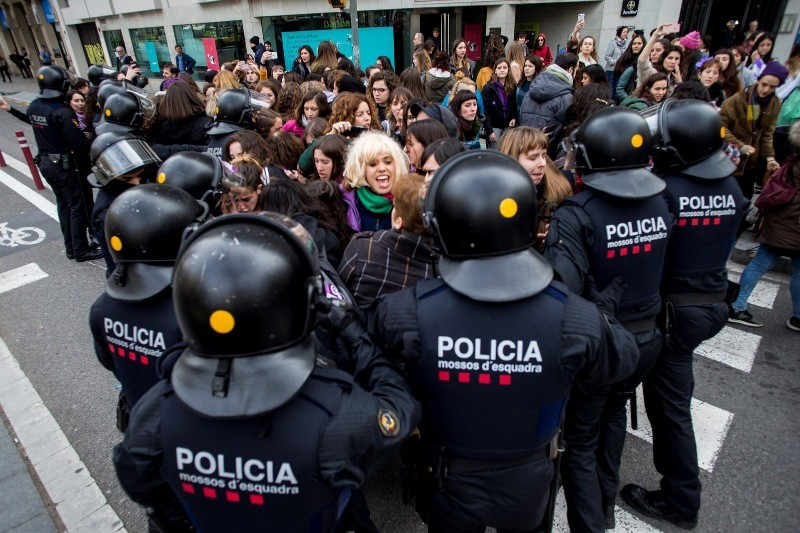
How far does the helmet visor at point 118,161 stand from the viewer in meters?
3.56

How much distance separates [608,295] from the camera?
223cm

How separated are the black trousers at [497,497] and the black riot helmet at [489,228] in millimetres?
757

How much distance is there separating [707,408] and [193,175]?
4062 mm

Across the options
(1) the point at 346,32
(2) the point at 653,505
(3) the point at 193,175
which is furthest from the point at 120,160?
(1) the point at 346,32

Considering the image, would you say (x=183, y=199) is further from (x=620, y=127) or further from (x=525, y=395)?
(x=620, y=127)

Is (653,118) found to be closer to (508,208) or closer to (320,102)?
(508,208)

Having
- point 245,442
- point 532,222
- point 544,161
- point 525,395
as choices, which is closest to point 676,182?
point 544,161

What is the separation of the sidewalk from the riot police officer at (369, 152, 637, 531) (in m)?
2.62

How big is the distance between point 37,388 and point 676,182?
16.7ft

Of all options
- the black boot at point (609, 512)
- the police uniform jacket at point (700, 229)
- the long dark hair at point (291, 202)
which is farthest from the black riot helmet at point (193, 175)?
the black boot at point (609, 512)

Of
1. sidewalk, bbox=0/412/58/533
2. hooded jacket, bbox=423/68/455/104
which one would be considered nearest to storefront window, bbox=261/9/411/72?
hooded jacket, bbox=423/68/455/104

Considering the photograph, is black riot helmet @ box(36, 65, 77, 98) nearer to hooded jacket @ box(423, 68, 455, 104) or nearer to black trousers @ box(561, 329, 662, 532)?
hooded jacket @ box(423, 68, 455, 104)

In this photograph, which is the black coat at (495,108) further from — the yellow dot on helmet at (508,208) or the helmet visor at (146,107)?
the yellow dot on helmet at (508,208)

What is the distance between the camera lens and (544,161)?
3.18 m
